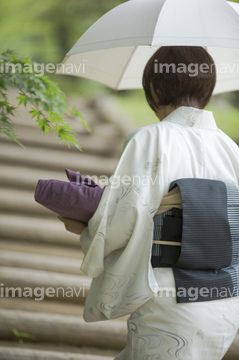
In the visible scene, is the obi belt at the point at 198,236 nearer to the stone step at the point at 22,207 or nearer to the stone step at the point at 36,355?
the stone step at the point at 36,355

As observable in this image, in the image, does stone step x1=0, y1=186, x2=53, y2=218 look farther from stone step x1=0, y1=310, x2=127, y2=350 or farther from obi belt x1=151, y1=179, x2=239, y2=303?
obi belt x1=151, y1=179, x2=239, y2=303

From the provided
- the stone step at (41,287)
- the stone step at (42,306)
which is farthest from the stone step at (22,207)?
the stone step at (42,306)

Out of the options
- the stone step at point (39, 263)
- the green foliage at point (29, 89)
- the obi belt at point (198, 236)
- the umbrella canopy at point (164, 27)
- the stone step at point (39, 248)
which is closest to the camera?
the obi belt at point (198, 236)

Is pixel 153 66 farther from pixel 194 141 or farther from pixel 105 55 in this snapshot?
pixel 105 55

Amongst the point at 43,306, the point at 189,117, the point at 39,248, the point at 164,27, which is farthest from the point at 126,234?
the point at 39,248

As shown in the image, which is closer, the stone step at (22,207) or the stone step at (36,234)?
the stone step at (36,234)

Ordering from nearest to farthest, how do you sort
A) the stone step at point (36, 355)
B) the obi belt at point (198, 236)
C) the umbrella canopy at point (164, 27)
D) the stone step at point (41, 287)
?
the obi belt at point (198, 236)
the umbrella canopy at point (164, 27)
the stone step at point (36, 355)
the stone step at point (41, 287)

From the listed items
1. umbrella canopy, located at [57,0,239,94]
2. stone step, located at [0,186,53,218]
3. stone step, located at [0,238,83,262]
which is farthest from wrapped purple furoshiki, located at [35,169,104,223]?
stone step, located at [0,186,53,218]

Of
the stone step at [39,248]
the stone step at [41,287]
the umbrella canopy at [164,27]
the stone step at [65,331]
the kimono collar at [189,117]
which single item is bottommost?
the stone step at [65,331]

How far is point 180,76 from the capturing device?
1.60 meters

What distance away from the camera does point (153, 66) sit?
1649 millimetres

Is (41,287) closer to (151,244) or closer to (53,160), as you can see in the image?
(53,160)

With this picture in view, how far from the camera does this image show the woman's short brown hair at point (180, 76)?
1.61 m

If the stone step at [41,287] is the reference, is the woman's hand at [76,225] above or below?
above
